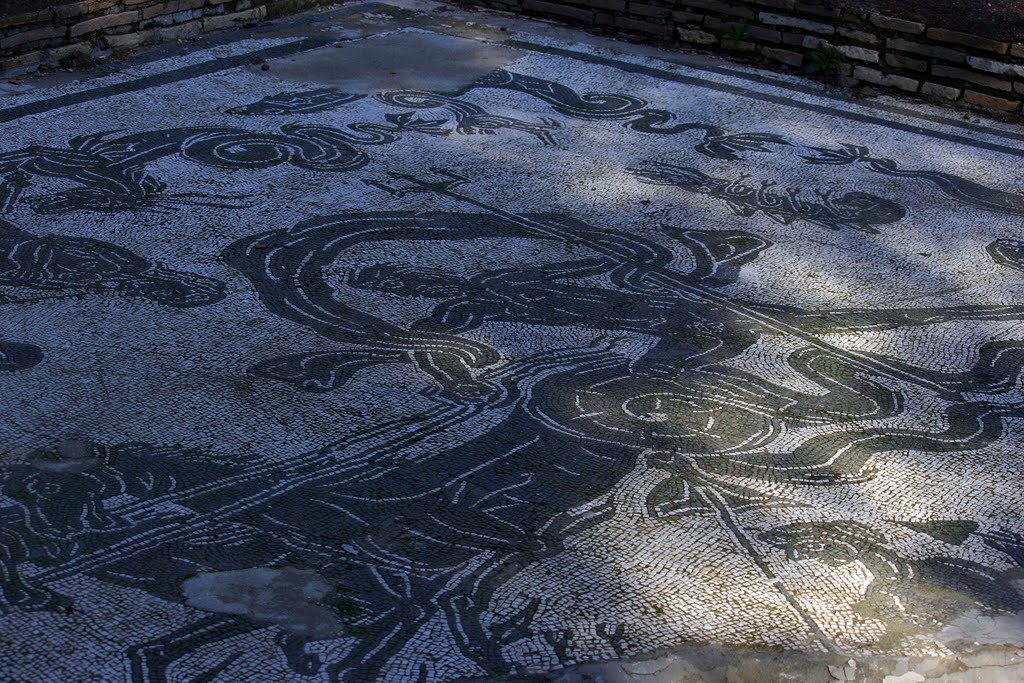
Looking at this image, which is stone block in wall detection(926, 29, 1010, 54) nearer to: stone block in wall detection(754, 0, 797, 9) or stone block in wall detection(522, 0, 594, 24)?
stone block in wall detection(754, 0, 797, 9)

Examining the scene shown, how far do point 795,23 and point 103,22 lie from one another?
3.19 metres

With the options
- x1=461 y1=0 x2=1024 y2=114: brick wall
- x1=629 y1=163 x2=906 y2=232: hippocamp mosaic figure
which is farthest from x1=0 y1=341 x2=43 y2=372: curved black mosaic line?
x1=461 y1=0 x2=1024 y2=114: brick wall

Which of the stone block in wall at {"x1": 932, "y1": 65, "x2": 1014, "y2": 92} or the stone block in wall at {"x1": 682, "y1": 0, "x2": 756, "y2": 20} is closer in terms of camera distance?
the stone block in wall at {"x1": 932, "y1": 65, "x2": 1014, "y2": 92}

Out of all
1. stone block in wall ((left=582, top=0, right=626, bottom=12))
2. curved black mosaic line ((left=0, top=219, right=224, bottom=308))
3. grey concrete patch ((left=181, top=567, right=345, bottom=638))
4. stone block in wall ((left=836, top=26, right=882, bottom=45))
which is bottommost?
grey concrete patch ((left=181, top=567, right=345, bottom=638))

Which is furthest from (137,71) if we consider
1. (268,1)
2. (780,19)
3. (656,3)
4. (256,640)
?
(256,640)

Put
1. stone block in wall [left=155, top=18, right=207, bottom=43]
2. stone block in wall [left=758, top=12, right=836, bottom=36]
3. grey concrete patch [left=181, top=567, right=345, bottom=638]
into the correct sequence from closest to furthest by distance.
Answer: grey concrete patch [left=181, top=567, right=345, bottom=638] < stone block in wall [left=155, top=18, right=207, bottom=43] < stone block in wall [left=758, top=12, right=836, bottom=36]

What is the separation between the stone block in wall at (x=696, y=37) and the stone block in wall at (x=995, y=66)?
48.2 inches

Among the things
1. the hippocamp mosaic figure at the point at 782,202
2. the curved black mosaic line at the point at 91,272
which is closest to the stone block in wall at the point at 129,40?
the curved black mosaic line at the point at 91,272

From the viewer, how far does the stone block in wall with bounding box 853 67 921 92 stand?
560cm

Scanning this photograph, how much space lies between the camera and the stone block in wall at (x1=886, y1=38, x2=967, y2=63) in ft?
18.1

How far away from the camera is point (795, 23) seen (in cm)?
590

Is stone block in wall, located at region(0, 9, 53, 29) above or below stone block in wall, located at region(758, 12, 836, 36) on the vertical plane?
below

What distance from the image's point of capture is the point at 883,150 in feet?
15.8

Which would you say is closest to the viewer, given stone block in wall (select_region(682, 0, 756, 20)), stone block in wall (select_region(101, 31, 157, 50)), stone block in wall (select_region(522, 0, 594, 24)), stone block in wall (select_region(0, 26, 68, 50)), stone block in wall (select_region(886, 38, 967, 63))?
stone block in wall (select_region(0, 26, 68, 50))
